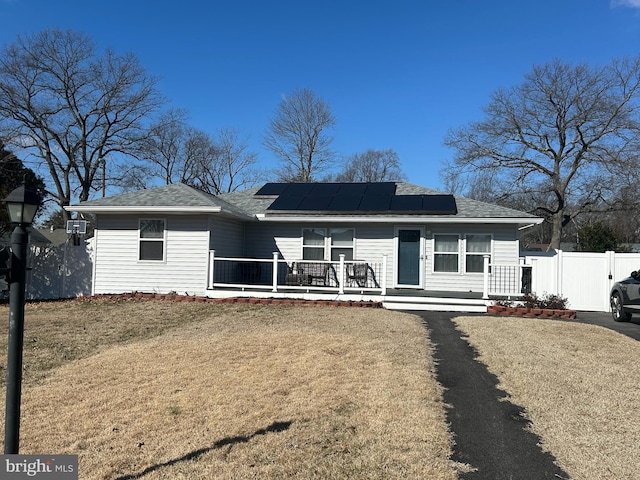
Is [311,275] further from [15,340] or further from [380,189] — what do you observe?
[15,340]

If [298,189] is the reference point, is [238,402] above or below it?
below

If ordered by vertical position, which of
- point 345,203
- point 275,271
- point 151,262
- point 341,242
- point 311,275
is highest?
point 345,203

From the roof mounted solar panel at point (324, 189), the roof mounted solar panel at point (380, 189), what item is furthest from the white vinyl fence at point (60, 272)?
the roof mounted solar panel at point (380, 189)

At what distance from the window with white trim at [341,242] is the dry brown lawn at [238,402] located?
5.83 m

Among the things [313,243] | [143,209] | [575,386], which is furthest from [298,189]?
[575,386]

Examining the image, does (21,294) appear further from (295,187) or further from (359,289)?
(295,187)

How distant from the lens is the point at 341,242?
15125 millimetres

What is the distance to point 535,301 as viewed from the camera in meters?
12.2

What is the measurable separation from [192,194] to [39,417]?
34.9ft

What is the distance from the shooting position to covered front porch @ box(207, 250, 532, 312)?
1255 cm

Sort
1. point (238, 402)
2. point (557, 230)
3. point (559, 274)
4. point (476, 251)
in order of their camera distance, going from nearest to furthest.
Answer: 1. point (238, 402)
2. point (559, 274)
3. point (476, 251)
4. point (557, 230)

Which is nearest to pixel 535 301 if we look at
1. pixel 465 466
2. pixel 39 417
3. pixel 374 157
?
pixel 465 466

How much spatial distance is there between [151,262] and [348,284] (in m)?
5.85

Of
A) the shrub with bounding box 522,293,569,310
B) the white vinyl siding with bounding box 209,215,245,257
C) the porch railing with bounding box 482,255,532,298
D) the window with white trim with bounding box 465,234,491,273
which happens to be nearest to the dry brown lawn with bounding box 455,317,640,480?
the shrub with bounding box 522,293,569,310
